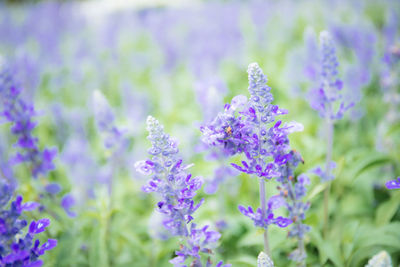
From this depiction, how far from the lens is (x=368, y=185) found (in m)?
3.78

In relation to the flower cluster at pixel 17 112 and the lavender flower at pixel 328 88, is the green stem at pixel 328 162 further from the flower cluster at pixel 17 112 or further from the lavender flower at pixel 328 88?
the flower cluster at pixel 17 112

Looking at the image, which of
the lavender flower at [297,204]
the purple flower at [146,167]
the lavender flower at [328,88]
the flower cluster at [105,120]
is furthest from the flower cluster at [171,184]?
the flower cluster at [105,120]

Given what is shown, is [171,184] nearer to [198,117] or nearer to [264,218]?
[264,218]

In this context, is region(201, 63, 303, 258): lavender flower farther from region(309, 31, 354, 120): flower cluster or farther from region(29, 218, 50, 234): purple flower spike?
region(29, 218, 50, 234): purple flower spike

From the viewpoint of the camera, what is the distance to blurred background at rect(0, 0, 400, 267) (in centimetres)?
329

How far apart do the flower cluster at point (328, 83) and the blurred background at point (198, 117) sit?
572 mm

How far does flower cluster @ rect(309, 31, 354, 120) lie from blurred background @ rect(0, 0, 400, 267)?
57 cm

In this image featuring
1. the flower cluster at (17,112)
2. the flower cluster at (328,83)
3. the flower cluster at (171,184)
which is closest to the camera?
the flower cluster at (171,184)

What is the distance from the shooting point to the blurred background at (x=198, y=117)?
3293mm

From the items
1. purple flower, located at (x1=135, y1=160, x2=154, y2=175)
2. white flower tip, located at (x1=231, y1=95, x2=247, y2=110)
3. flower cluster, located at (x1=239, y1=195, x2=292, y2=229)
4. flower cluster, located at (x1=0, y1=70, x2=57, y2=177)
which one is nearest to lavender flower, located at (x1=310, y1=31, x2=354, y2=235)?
flower cluster, located at (x1=239, y1=195, x2=292, y2=229)

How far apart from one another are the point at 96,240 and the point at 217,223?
1249mm

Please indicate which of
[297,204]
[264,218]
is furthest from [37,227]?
[297,204]

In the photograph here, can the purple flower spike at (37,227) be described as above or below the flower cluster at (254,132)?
below

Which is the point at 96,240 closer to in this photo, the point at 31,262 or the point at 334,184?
the point at 31,262
